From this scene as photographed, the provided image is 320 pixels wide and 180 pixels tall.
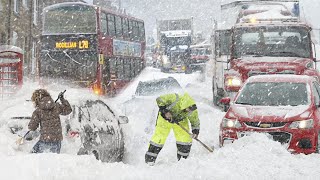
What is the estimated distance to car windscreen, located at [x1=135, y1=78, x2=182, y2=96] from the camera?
1685 cm

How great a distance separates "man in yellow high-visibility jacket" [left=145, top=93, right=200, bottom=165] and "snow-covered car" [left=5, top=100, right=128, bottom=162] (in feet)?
2.38

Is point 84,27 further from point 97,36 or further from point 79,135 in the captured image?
point 79,135

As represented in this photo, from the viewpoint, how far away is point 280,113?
8727 millimetres

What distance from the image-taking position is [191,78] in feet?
116

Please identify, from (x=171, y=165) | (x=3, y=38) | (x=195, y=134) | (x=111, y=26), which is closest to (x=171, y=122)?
(x=195, y=134)

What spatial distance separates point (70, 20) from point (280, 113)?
13.4 meters

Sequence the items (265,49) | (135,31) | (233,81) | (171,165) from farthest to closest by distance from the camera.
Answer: (135,31) < (265,49) < (233,81) < (171,165)

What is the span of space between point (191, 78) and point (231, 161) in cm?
2809

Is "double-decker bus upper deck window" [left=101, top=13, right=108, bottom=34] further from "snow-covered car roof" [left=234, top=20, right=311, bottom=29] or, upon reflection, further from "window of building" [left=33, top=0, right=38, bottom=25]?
"window of building" [left=33, top=0, right=38, bottom=25]

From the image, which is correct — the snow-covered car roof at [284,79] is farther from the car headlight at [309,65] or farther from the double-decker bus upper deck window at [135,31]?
the double-decker bus upper deck window at [135,31]

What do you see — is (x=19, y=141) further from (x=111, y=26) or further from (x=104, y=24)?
(x=111, y=26)

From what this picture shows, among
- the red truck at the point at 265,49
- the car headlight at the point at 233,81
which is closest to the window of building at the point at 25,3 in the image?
the red truck at the point at 265,49

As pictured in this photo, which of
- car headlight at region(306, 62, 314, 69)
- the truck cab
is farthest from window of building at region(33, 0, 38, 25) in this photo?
car headlight at region(306, 62, 314, 69)

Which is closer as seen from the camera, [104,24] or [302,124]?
[302,124]
